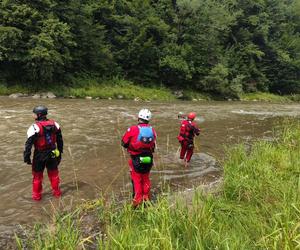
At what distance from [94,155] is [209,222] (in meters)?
6.78

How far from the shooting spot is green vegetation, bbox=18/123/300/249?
4086 millimetres

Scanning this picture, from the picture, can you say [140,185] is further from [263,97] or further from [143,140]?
[263,97]

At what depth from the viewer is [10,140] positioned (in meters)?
12.5

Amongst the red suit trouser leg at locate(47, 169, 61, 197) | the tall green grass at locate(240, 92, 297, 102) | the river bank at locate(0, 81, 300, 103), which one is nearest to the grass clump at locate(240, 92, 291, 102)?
the tall green grass at locate(240, 92, 297, 102)

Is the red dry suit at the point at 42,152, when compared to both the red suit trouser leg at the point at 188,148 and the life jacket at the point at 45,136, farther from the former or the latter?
the red suit trouser leg at the point at 188,148

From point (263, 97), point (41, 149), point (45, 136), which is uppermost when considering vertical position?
point (45, 136)

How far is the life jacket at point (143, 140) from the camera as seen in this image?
6855 mm

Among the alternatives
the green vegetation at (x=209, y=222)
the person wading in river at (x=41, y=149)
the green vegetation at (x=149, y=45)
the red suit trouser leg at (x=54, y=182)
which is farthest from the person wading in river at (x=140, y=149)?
the green vegetation at (x=149, y=45)

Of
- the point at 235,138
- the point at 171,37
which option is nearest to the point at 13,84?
the point at 171,37

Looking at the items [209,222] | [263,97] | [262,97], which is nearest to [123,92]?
[262,97]

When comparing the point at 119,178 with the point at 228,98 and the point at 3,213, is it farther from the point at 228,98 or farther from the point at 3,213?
the point at 228,98

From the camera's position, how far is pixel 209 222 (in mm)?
4648

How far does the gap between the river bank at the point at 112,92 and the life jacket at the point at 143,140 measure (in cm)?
2179

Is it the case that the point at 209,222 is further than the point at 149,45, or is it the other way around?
the point at 149,45
